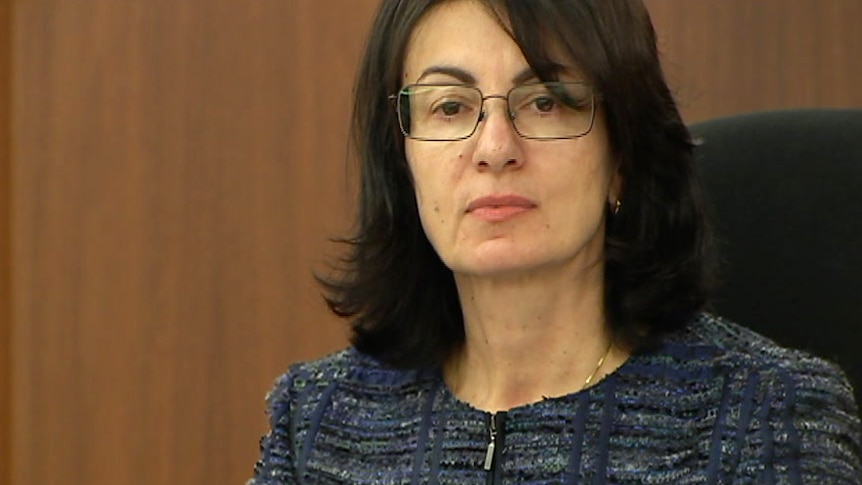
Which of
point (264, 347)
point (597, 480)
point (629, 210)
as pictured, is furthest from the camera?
point (264, 347)

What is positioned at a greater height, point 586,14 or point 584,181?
point 586,14

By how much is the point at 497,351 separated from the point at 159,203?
1195 mm

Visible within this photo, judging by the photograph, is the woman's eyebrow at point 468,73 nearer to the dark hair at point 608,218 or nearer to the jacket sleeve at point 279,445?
the dark hair at point 608,218

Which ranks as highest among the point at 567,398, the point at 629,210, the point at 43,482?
the point at 629,210

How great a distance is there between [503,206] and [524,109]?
10 cm

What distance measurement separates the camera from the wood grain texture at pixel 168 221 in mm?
2344

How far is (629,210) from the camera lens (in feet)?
4.55

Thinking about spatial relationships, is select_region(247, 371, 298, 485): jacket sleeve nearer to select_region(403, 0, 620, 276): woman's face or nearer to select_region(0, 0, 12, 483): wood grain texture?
select_region(403, 0, 620, 276): woman's face

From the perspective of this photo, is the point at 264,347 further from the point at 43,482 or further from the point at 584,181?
the point at 584,181

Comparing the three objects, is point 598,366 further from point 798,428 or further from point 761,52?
point 761,52

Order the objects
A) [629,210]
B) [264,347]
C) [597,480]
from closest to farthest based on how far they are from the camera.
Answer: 1. [597,480]
2. [629,210]
3. [264,347]

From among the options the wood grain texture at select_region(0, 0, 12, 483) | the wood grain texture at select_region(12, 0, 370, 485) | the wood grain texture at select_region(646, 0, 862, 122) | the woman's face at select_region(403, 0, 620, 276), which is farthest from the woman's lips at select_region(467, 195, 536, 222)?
the wood grain texture at select_region(0, 0, 12, 483)

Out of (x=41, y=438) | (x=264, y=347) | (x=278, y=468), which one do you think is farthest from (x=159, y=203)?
(x=278, y=468)

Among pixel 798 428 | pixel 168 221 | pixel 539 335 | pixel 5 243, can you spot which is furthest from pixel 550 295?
pixel 5 243
